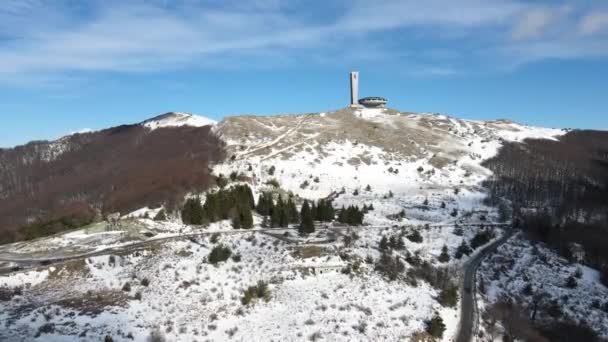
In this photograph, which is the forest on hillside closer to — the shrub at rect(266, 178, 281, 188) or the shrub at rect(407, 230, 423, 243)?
the shrub at rect(407, 230, 423, 243)

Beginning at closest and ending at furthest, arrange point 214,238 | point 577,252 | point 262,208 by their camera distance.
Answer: point 214,238
point 577,252
point 262,208

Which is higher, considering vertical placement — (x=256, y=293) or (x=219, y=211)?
(x=219, y=211)

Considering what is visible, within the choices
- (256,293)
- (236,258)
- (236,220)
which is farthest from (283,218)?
(256,293)

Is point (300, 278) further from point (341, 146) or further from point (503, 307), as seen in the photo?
point (341, 146)

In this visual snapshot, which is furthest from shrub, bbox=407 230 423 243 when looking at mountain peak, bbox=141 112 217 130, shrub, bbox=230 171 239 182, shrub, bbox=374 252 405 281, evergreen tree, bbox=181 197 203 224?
mountain peak, bbox=141 112 217 130

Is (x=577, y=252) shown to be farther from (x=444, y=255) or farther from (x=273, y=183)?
(x=273, y=183)

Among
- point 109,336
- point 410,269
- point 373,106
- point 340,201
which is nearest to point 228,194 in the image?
point 340,201

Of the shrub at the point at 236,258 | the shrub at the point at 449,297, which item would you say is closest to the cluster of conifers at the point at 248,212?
the shrub at the point at 236,258
